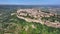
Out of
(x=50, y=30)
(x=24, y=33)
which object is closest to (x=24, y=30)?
(x=24, y=33)

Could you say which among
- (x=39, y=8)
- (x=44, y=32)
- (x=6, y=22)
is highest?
(x=39, y=8)

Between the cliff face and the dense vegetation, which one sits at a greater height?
the cliff face

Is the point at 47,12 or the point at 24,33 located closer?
the point at 24,33

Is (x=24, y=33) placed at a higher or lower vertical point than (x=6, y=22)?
lower

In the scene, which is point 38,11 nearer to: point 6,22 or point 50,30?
point 50,30

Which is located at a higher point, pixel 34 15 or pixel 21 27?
pixel 34 15

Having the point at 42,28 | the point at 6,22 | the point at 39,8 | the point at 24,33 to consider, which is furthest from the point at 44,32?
the point at 6,22

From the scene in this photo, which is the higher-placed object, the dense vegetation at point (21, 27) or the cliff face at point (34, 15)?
the cliff face at point (34, 15)
